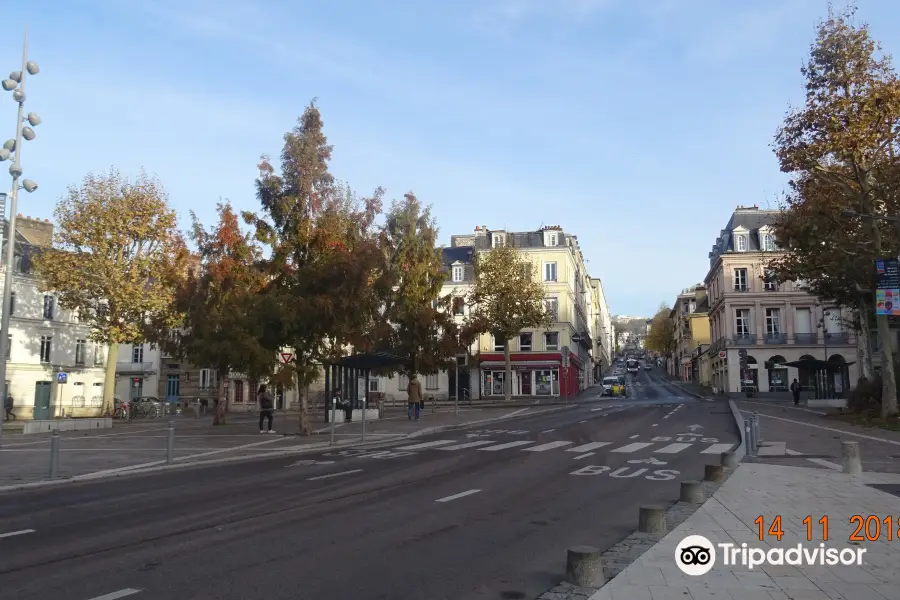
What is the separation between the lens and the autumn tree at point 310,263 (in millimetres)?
22047

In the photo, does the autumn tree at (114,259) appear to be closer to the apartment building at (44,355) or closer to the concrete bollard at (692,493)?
the apartment building at (44,355)

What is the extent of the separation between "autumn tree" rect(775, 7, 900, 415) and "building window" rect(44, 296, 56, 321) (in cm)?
4621

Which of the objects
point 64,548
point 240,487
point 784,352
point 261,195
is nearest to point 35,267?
point 261,195

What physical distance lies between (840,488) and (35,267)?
131 ft

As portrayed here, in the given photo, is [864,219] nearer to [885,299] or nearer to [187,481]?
[885,299]

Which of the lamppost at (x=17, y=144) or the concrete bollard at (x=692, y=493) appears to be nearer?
the concrete bollard at (x=692, y=493)

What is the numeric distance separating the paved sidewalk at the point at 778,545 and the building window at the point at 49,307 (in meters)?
48.7

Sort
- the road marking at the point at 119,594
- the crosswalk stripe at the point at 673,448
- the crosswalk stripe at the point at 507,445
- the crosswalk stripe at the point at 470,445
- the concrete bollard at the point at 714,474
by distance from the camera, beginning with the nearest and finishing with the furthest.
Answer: the road marking at the point at 119,594 → the concrete bollard at the point at 714,474 → the crosswalk stripe at the point at 673,448 → the crosswalk stripe at the point at 507,445 → the crosswalk stripe at the point at 470,445

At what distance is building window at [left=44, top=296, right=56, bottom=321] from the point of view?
4772 cm

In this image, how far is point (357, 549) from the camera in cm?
750

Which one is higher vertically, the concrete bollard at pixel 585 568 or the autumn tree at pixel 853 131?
the autumn tree at pixel 853 131

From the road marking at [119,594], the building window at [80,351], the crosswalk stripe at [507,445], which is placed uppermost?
the building window at [80,351]

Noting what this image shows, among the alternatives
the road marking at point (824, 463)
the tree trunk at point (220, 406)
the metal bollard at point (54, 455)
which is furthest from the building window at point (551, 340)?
the metal bollard at point (54, 455)

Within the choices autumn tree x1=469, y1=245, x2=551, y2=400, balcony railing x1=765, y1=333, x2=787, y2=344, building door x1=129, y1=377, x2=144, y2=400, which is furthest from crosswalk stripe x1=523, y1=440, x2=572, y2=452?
balcony railing x1=765, y1=333, x2=787, y2=344
